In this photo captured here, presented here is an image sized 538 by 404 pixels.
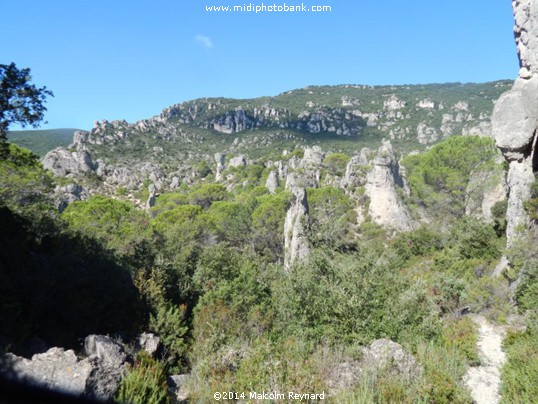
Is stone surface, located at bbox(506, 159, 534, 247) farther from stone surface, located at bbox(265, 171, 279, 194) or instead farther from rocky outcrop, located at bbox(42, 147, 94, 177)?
rocky outcrop, located at bbox(42, 147, 94, 177)

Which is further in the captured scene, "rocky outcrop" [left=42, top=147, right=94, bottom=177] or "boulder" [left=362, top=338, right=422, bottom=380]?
"rocky outcrop" [left=42, top=147, right=94, bottom=177]

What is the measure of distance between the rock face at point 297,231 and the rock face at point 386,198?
30.6ft

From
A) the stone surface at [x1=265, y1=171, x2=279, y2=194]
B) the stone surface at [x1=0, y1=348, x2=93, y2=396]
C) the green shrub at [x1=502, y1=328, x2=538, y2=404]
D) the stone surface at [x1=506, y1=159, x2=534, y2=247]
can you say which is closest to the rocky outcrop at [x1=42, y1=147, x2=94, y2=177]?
the stone surface at [x1=265, y1=171, x2=279, y2=194]

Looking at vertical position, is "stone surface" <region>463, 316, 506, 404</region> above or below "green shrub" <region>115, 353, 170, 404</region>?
below

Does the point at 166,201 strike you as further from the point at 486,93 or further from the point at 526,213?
the point at 486,93

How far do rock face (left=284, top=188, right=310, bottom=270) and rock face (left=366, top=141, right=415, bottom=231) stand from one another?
931 centimetres

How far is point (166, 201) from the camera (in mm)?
46844

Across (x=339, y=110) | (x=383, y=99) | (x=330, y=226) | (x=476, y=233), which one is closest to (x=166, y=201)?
(x=330, y=226)

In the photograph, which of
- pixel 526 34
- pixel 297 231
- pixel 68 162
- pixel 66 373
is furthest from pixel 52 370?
pixel 68 162

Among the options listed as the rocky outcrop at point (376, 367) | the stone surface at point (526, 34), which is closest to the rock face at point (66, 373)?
the rocky outcrop at point (376, 367)

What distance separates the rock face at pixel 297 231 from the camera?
23.4m

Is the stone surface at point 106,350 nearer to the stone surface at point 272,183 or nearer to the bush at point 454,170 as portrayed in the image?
the bush at point 454,170

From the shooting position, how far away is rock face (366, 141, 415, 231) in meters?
31.6

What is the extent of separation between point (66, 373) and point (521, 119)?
16.5 m
